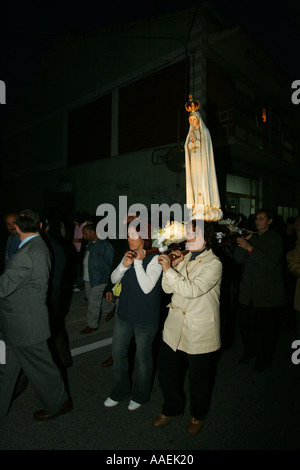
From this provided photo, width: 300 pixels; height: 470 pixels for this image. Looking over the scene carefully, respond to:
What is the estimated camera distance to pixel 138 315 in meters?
2.97

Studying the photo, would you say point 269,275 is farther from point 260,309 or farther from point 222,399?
point 222,399

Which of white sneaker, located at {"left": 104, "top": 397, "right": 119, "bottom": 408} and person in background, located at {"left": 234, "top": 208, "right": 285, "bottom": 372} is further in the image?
person in background, located at {"left": 234, "top": 208, "right": 285, "bottom": 372}

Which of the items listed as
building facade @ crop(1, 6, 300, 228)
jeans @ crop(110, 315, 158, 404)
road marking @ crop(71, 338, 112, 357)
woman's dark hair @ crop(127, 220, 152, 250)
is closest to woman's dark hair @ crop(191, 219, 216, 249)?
woman's dark hair @ crop(127, 220, 152, 250)

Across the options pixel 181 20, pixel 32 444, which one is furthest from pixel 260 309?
pixel 181 20

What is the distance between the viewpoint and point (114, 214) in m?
13.6

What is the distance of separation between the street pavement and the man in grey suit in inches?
9.6

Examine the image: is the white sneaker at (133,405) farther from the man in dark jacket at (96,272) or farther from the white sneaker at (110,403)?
the man in dark jacket at (96,272)

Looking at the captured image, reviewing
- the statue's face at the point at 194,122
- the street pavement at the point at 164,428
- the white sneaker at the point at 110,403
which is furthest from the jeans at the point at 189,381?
the statue's face at the point at 194,122

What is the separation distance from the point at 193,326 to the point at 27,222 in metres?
1.89

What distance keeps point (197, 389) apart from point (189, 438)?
1.42ft

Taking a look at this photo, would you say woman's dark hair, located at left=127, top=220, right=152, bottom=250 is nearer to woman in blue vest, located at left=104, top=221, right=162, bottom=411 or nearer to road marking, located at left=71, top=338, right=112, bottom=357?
woman in blue vest, located at left=104, top=221, right=162, bottom=411

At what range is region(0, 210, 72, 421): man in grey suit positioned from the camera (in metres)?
2.76

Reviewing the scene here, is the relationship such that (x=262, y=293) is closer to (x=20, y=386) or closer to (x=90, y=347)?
(x=90, y=347)

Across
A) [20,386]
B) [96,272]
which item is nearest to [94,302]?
[96,272]
